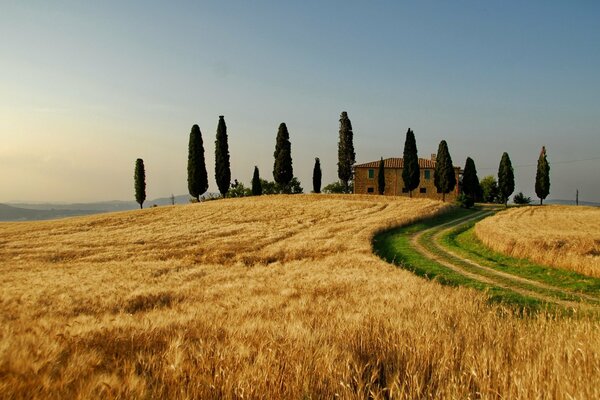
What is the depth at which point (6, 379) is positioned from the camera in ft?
9.27

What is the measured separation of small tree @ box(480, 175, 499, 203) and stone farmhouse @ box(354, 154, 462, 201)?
16394 mm

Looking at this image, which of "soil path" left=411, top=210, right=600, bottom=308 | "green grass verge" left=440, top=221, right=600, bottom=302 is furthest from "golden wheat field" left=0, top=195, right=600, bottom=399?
"green grass verge" left=440, top=221, right=600, bottom=302

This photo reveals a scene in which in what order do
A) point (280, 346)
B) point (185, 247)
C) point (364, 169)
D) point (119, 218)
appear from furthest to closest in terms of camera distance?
point (364, 169) → point (119, 218) → point (185, 247) → point (280, 346)

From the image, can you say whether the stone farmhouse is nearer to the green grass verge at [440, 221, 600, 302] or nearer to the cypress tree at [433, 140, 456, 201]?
the cypress tree at [433, 140, 456, 201]

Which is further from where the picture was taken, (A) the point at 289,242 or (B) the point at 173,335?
(A) the point at 289,242

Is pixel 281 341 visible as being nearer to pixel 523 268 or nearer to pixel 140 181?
pixel 523 268

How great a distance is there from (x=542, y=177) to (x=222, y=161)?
214 feet

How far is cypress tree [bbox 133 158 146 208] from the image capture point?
248ft

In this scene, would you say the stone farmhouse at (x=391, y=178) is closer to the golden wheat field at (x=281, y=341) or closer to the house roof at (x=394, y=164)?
the house roof at (x=394, y=164)

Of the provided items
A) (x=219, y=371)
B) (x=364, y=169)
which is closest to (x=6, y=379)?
(x=219, y=371)

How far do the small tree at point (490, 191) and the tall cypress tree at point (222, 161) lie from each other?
65.1m

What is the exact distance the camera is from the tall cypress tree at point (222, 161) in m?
73.0

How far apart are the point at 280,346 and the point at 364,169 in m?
80.9

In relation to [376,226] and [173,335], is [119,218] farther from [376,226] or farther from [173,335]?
[173,335]
